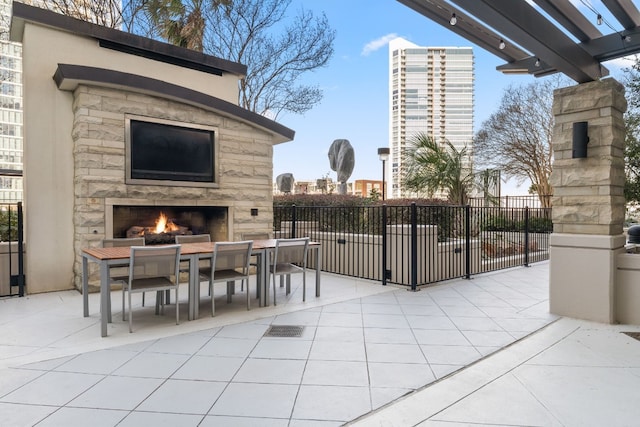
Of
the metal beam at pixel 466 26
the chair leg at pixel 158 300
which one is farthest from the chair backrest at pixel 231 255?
the metal beam at pixel 466 26

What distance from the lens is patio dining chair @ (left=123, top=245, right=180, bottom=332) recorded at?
12.8 feet

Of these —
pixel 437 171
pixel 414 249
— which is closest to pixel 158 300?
pixel 414 249

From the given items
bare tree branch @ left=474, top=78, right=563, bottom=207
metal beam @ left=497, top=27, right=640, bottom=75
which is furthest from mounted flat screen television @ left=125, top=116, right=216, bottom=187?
bare tree branch @ left=474, top=78, right=563, bottom=207

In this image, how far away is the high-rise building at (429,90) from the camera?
2650 centimetres

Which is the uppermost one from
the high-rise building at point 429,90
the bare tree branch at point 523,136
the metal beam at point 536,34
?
the high-rise building at point 429,90

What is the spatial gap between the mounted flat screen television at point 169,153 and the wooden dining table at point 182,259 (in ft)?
6.52

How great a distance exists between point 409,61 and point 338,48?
18121 mm

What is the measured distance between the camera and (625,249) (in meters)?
4.75

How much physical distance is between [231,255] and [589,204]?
449 cm

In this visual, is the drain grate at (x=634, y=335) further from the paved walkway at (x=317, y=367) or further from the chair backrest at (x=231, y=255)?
the chair backrest at (x=231, y=255)

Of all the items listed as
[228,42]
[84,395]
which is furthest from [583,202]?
[228,42]

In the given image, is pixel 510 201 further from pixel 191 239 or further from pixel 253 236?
pixel 191 239

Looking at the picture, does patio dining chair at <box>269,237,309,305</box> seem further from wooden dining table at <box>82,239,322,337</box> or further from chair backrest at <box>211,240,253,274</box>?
chair backrest at <box>211,240,253,274</box>

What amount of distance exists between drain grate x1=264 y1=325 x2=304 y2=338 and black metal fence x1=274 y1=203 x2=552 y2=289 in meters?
2.60
